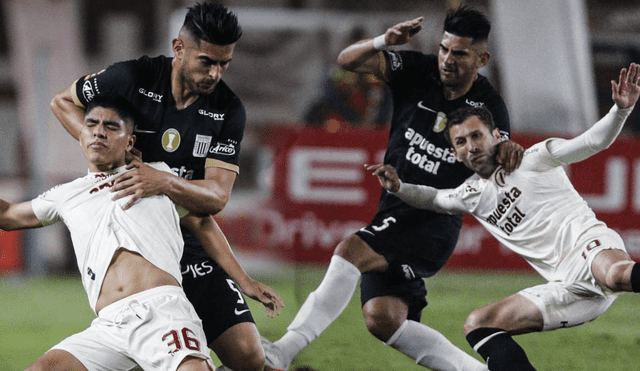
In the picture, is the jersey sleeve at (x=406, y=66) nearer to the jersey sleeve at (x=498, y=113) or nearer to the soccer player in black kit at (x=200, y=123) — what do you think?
the jersey sleeve at (x=498, y=113)

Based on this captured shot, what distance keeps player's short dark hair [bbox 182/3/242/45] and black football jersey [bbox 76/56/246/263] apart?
35 centimetres

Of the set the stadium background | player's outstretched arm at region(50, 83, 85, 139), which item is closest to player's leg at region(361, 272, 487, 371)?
player's outstretched arm at region(50, 83, 85, 139)

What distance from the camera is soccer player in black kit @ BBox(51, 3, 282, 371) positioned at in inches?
161

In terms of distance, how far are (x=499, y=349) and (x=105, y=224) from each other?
2.06 meters

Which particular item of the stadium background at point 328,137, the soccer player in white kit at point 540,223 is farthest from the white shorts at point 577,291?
the stadium background at point 328,137

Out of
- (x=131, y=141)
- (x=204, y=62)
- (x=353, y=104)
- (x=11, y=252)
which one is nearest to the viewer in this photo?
(x=131, y=141)

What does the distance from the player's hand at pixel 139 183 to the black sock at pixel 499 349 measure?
1.82 m

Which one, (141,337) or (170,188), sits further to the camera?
(170,188)

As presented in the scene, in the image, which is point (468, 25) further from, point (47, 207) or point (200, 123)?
point (47, 207)

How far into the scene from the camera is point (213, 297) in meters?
4.34

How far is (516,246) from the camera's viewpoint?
15.0 feet

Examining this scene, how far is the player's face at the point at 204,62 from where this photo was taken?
A: 13.3ft

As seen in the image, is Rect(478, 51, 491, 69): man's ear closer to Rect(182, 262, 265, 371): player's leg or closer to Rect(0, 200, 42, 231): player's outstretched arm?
Rect(182, 262, 265, 371): player's leg

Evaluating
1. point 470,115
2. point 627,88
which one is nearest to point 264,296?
point 470,115
